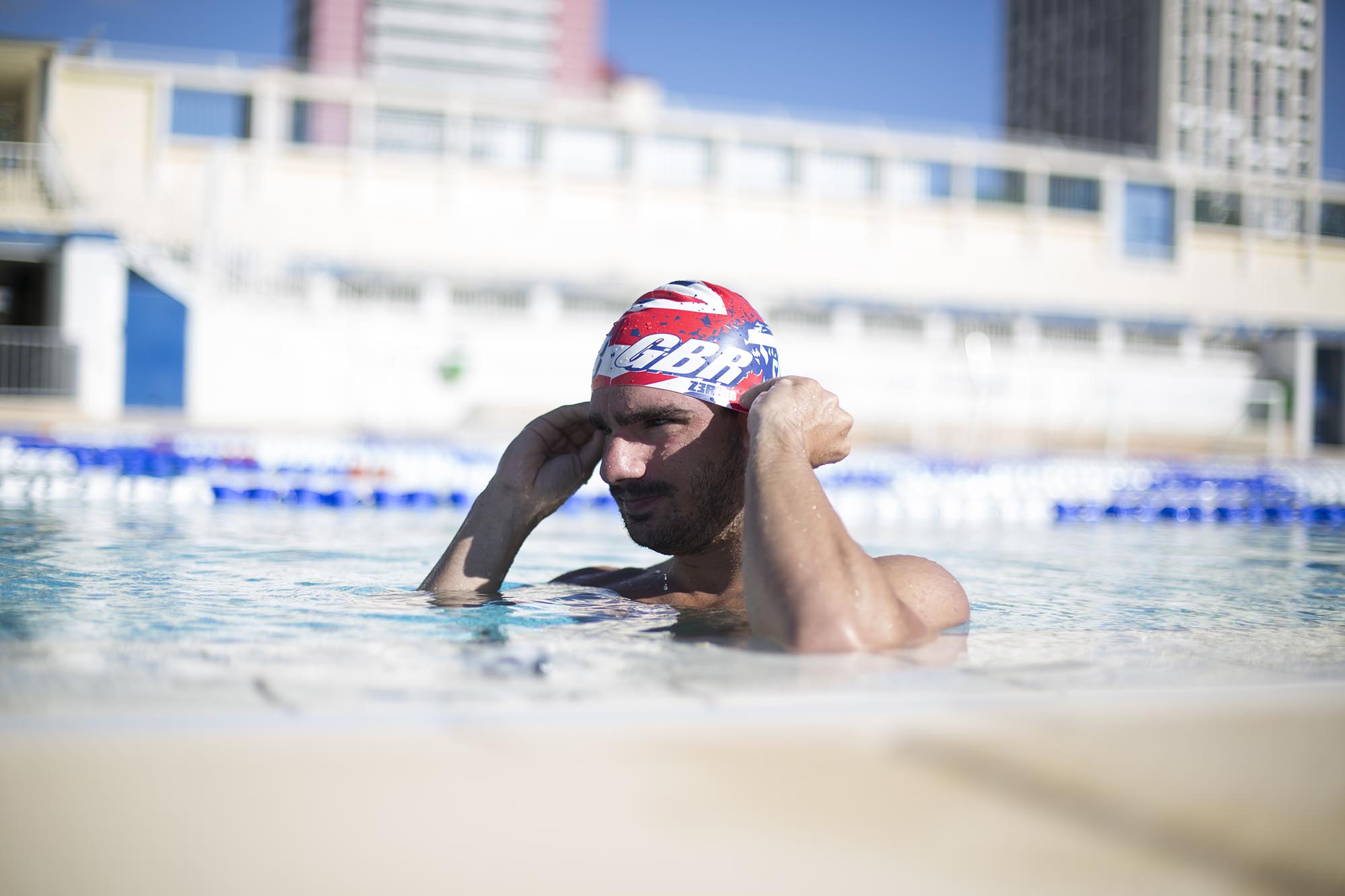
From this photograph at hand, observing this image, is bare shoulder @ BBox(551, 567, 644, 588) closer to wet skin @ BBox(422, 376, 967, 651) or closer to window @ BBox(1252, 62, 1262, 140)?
wet skin @ BBox(422, 376, 967, 651)

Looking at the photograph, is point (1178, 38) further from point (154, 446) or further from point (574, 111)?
point (154, 446)

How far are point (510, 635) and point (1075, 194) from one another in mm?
33284

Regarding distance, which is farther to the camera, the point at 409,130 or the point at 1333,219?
the point at 1333,219

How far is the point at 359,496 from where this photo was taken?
714 cm

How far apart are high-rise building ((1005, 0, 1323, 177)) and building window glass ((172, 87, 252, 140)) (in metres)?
64.0

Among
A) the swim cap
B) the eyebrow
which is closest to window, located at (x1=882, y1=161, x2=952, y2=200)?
the swim cap

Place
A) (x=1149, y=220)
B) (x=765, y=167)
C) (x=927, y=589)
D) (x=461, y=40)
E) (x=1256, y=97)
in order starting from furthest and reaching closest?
(x=461, y=40) < (x=1256, y=97) < (x=1149, y=220) < (x=765, y=167) < (x=927, y=589)

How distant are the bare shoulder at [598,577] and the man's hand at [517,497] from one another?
1.53 ft

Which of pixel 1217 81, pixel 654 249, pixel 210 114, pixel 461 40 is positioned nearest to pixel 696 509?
pixel 654 249

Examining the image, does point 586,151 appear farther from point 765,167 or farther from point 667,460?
point 667,460

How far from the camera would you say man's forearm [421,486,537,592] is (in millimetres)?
2518

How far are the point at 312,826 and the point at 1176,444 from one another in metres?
28.3

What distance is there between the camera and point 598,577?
310 cm

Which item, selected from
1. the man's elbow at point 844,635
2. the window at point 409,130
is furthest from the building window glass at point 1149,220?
the man's elbow at point 844,635
